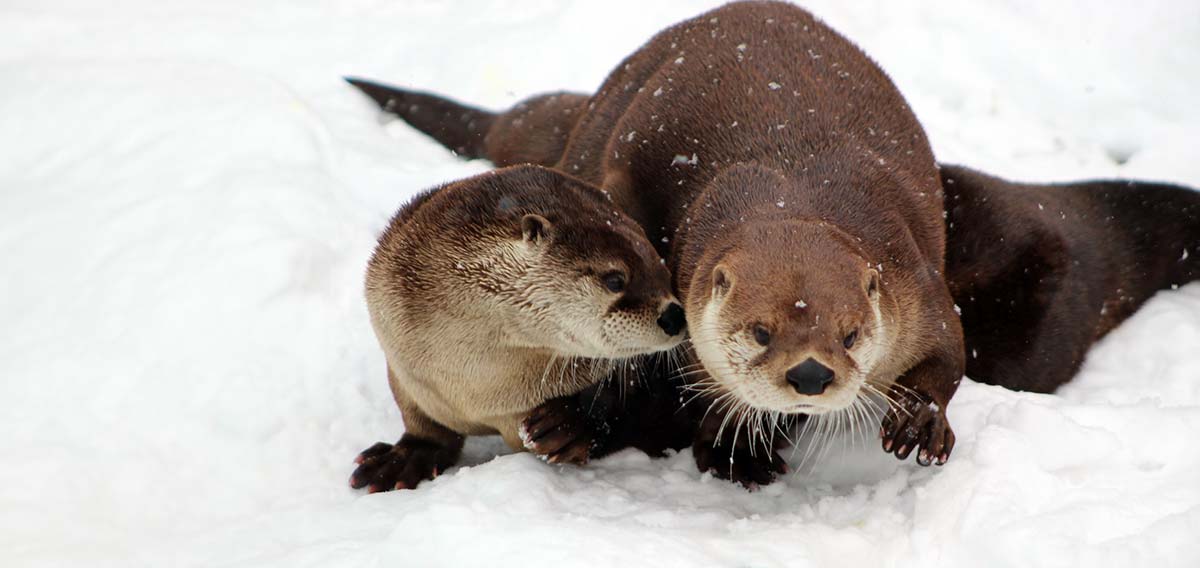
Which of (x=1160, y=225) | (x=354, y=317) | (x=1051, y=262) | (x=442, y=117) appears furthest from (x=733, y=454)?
(x=442, y=117)

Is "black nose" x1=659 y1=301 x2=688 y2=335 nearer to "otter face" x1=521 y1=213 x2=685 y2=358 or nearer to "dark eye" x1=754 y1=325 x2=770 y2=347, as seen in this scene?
"otter face" x1=521 y1=213 x2=685 y2=358

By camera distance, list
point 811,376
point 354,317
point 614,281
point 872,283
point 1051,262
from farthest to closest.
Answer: point 354,317
point 1051,262
point 614,281
point 872,283
point 811,376

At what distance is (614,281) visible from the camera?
2.80 m

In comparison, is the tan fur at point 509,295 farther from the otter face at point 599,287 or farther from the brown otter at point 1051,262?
the brown otter at point 1051,262

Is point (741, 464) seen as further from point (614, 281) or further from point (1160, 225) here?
point (1160, 225)

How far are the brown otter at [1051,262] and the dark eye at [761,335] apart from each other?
121 centimetres

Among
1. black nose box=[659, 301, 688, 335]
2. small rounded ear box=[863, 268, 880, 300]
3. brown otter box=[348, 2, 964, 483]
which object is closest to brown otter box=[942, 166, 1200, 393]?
brown otter box=[348, 2, 964, 483]

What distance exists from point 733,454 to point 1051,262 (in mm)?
1293

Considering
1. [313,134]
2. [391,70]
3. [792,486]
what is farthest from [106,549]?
[391,70]

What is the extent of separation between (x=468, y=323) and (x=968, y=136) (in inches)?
110

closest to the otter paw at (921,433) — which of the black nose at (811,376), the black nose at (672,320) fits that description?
the black nose at (811,376)

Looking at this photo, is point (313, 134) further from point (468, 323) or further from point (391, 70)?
point (468, 323)

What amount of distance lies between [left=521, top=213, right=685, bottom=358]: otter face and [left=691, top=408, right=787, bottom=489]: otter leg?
0.27 metres

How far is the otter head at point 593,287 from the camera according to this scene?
9.19 ft
